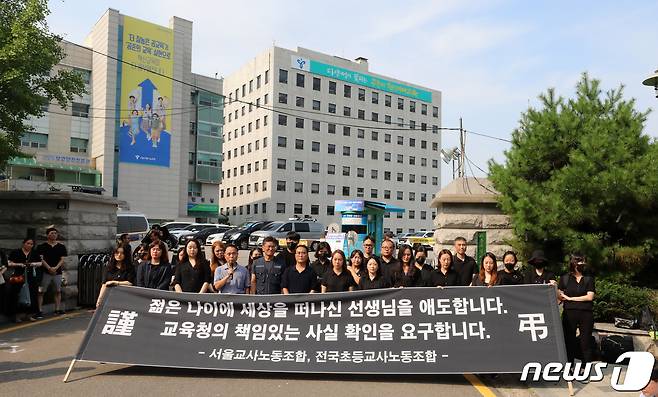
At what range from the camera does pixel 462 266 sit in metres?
7.91

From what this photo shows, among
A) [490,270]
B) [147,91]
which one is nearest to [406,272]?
[490,270]

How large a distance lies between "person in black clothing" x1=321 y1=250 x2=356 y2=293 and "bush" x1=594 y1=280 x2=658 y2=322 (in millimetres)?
4121

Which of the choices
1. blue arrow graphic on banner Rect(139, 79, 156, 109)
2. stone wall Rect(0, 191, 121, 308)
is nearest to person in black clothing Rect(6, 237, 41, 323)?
stone wall Rect(0, 191, 121, 308)

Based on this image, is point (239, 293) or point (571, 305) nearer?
point (571, 305)

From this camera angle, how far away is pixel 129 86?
5434 centimetres

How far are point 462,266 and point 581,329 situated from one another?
1.80 m

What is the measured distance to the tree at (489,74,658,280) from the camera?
29.0 ft

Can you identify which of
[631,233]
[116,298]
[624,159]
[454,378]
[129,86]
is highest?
[129,86]

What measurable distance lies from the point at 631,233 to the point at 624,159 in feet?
4.37

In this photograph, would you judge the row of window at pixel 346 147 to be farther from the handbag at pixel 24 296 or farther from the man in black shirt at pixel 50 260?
the handbag at pixel 24 296

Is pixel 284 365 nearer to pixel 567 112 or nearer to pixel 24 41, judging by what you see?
pixel 567 112

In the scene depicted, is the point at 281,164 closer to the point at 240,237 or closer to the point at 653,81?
the point at 240,237

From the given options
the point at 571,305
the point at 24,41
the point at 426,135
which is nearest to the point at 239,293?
the point at 571,305

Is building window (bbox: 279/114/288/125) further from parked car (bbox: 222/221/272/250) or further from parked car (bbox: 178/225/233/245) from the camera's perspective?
parked car (bbox: 222/221/272/250)
